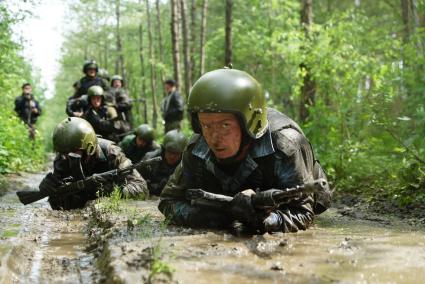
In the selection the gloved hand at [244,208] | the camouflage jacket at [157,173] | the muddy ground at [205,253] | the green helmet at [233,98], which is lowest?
the camouflage jacket at [157,173]

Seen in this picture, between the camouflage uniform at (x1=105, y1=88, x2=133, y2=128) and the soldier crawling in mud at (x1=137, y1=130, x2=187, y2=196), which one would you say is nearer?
the soldier crawling in mud at (x1=137, y1=130, x2=187, y2=196)

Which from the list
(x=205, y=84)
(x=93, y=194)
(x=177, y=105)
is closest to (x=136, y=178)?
(x=93, y=194)

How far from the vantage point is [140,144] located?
30.6 feet

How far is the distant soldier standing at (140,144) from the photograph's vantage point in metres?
9.30

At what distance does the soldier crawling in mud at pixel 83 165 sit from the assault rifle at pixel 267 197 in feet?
8.75

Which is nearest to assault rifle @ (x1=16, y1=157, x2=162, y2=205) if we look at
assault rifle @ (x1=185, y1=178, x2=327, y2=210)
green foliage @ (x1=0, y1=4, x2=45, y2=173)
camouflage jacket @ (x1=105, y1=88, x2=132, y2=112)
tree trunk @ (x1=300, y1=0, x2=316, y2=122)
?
green foliage @ (x1=0, y1=4, x2=45, y2=173)

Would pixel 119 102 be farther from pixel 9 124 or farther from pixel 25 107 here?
pixel 25 107

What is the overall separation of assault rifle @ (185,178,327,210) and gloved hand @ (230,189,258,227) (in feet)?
0.12

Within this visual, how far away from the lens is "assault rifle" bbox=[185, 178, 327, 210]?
3048mm

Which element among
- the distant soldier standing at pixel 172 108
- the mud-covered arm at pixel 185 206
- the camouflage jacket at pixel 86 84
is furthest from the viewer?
the distant soldier standing at pixel 172 108

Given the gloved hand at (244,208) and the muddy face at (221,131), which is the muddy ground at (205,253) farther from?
the muddy face at (221,131)

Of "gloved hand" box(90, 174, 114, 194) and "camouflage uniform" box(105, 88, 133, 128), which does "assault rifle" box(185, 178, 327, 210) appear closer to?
"gloved hand" box(90, 174, 114, 194)

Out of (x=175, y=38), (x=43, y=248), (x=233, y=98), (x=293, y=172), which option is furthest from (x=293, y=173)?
(x=175, y=38)

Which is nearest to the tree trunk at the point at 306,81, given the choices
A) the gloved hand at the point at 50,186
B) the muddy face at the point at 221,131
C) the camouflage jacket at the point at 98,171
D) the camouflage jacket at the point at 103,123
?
the camouflage jacket at the point at 103,123
